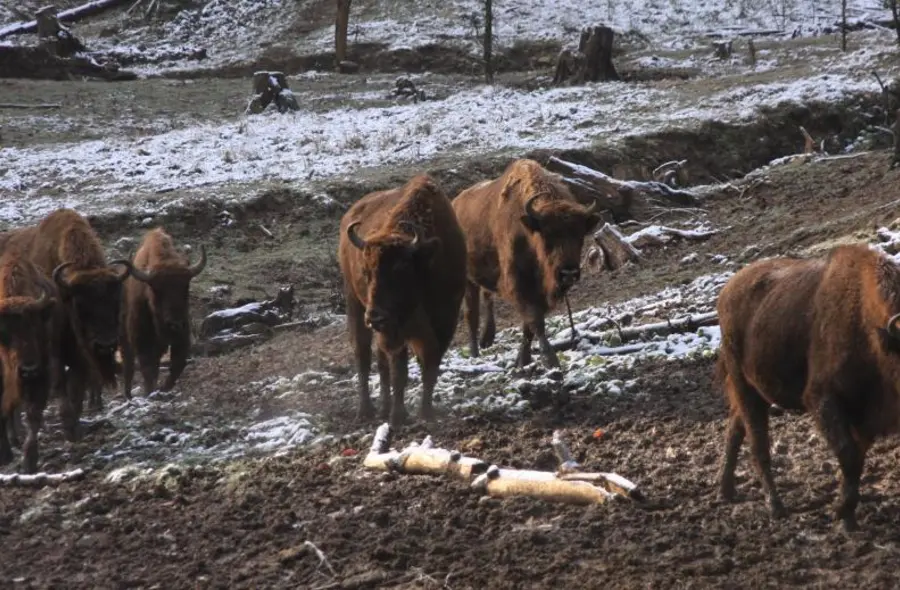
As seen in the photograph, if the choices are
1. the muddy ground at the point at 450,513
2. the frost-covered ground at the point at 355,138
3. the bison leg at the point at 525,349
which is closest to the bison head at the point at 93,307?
the muddy ground at the point at 450,513

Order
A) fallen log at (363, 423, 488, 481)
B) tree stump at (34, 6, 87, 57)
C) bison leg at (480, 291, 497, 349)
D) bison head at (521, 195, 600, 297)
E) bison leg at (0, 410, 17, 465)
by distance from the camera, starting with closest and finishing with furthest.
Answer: fallen log at (363, 423, 488, 481) → bison leg at (0, 410, 17, 465) → bison head at (521, 195, 600, 297) → bison leg at (480, 291, 497, 349) → tree stump at (34, 6, 87, 57)

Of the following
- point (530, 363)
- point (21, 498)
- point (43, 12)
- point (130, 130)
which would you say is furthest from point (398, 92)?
point (21, 498)

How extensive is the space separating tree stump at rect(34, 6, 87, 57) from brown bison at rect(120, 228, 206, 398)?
27261 mm

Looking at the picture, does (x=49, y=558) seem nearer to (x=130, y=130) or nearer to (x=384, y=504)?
(x=384, y=504)

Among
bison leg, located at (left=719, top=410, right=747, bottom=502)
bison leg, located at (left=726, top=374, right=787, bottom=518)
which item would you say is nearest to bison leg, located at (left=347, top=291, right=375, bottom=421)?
bison leg, located at (left=719, top=410, right=747, bottom=502)

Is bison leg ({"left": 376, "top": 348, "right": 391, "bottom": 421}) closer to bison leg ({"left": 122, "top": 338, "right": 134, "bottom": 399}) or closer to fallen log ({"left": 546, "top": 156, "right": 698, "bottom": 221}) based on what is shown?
bison leg ({"left": 122, "top": 338, "right": 134, "bottom": 399})

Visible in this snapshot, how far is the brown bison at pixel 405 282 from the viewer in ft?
32.4

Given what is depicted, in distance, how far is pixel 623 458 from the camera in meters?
8.23

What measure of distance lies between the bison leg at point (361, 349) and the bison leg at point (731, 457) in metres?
4.24

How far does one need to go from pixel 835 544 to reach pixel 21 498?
5.80 metres

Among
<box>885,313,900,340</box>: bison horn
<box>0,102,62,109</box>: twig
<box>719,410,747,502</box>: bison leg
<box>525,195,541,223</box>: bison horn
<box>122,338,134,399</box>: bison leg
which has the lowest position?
<box>122,338,134,399</box>: bison leg

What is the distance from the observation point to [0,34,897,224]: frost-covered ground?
75.4ft

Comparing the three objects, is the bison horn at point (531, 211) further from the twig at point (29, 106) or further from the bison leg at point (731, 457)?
the twig at point (29, 106)

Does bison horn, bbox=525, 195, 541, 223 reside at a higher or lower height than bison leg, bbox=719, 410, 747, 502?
higher
